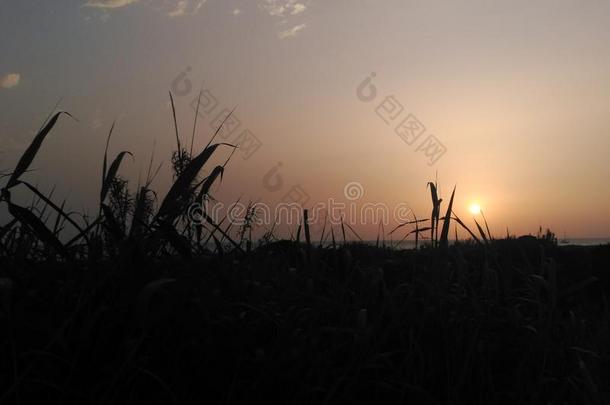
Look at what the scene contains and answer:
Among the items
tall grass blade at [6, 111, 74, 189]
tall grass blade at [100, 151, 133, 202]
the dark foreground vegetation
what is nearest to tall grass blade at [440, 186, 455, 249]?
the dark foreground vegetation

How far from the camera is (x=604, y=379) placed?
379 cm

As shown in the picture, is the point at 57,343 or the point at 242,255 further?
the point at 242,255

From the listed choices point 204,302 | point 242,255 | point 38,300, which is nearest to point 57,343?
point 38,300

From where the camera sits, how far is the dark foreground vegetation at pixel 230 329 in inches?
→ 93.2

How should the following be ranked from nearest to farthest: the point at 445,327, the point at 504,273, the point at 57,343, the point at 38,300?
the point at 57,343
the point at 38,300
the point at 445,327
the point at 504,273

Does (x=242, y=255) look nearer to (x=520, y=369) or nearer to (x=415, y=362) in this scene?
(x=415, y=362)

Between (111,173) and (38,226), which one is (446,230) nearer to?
(111,173)

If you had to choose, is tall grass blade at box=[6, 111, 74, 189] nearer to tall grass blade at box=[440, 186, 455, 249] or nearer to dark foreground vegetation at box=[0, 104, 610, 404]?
dark foreground vegetation at box=[0, 104, 610, 404]

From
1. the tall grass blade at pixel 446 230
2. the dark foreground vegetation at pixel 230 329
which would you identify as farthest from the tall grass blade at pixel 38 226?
the tall grass blade at pixel 446 230

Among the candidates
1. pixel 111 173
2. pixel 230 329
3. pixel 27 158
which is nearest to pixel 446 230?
pixel 230 329

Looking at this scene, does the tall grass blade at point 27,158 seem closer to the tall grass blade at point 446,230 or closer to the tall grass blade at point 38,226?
the tall grass blade at point 38,226

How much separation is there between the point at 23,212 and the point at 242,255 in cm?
139

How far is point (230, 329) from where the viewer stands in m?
2.73

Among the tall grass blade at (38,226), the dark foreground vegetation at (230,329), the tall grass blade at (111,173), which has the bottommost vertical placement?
the dark foreground vegetation at (230,329)
